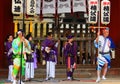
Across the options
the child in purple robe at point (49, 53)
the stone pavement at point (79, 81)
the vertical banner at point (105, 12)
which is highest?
the vertical banner at point (105, 12)

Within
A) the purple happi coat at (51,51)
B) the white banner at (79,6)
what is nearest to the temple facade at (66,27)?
the white banner at (79,6)

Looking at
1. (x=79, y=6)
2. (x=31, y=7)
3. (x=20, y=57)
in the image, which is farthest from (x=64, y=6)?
(x=20, y=57)

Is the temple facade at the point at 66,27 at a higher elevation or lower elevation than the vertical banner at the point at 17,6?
lower

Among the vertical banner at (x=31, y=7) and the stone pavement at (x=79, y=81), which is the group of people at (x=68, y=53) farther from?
the vertical banner at (x=31, y=7)

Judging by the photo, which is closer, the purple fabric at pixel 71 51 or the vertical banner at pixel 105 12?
the vertical banner at pixel 105 12

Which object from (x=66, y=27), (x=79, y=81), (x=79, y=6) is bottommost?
(x=79, y=81)

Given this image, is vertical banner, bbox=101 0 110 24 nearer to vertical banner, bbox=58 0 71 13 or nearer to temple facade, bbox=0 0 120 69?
temple facade, bbox=0 0 120 69

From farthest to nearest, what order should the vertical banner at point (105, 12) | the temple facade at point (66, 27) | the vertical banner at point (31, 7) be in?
the temple facade at point (66, 27) → the vertical banner at point (31, 7) → the vertical banner at point (105, 12)

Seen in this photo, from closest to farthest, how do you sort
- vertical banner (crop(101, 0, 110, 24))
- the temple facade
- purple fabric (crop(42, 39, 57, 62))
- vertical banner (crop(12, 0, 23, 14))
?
vertical banner (crop(12, 0, 23, 14))
vertical banner (crop(101, 0, 110, 24))
purple fabric (crop(42, 39, 57, 62))
the temple facade

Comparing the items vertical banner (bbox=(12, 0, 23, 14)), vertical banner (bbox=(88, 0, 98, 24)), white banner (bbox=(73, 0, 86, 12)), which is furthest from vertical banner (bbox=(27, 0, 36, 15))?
white banner (bbox=(73, 0, 86, 12))

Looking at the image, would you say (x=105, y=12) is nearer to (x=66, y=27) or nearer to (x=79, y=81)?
(x=79, y=81)

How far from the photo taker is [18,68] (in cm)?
1509

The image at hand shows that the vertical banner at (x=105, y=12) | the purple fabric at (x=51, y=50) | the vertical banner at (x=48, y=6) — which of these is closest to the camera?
the vertical banner at (x=105, y=12)

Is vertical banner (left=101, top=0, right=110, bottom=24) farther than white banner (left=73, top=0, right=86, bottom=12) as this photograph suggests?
No
